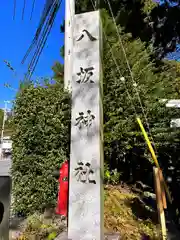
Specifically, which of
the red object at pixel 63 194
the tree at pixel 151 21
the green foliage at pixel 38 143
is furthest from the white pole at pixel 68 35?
the red object at pixel 63 194

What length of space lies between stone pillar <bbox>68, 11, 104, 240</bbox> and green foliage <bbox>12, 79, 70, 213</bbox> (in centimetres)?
131

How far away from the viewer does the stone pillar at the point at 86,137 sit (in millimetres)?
2938

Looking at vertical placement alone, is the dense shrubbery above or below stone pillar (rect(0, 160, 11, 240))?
above

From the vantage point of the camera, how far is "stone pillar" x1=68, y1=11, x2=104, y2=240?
2938mm

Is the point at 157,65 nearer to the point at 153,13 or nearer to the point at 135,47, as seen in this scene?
the point at 153,13

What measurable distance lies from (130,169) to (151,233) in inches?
115

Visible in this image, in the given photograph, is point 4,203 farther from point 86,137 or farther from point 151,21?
point 151,21

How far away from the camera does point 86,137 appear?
3156 millimetres

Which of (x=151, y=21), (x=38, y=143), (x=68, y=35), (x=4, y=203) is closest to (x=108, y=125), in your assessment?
(x=38, y=143)

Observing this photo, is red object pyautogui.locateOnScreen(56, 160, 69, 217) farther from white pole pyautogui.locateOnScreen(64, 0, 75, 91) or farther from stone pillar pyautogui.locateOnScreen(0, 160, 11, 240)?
white pole pyautogui.locateOnScreen(64, 0, 75, 91)

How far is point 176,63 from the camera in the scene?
40.5ft

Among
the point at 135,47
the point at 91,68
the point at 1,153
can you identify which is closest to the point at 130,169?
the point at 135,47

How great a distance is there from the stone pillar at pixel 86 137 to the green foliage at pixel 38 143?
51.4 inches

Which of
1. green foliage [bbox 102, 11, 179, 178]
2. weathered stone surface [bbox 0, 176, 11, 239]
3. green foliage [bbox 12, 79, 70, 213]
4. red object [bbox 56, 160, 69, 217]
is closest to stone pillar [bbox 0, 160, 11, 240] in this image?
weathered stone surface [bbox 0, 176, 11, 239]
